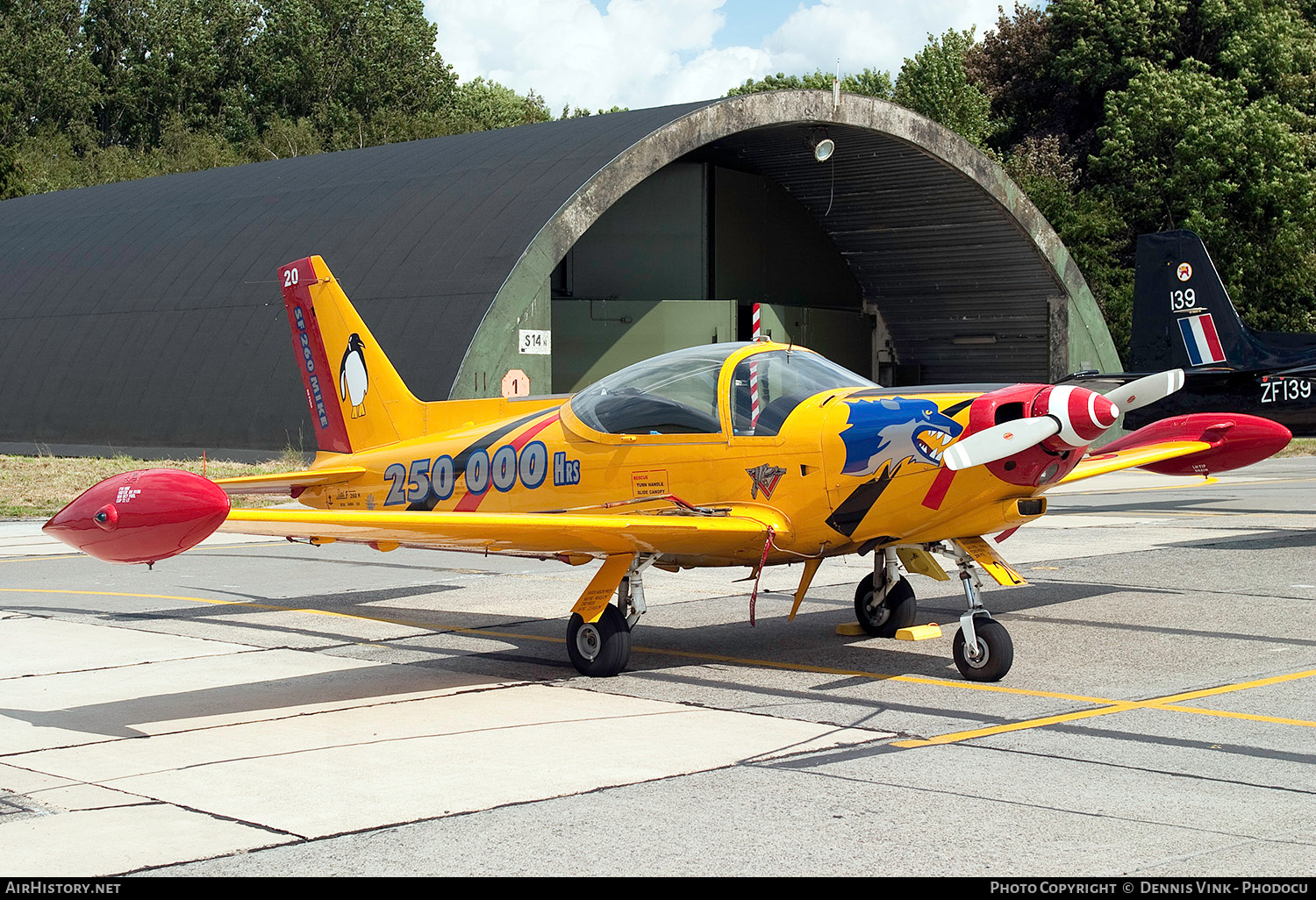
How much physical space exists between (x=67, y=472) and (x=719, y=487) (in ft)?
62.0

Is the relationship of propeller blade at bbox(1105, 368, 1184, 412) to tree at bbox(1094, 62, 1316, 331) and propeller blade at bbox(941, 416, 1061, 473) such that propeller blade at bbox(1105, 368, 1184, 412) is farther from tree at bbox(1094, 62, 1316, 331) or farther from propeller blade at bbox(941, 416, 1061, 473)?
tree at bbox(1094, 62, 1316, 331)

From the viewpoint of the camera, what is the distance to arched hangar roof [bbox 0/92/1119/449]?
2334 centimetres

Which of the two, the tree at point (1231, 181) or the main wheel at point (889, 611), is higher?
the tree at point (1231, 181)

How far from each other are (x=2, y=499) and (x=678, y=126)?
13.1m

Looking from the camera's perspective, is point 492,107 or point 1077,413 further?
point 492,107

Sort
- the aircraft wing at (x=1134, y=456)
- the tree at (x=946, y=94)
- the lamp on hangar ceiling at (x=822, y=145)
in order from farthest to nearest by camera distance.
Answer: the tree at (x=946, y=94), the lamp on hangar ceiling at (x=822, y=145), the aircraft wing at (x=1134, y=456)

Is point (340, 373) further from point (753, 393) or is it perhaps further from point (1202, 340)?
point (1202, 340)

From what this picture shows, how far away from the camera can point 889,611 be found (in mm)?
10219

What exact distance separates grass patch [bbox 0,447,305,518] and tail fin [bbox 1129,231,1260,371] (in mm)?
13857

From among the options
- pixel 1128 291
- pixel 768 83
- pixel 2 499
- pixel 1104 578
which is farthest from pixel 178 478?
pixel 768 83

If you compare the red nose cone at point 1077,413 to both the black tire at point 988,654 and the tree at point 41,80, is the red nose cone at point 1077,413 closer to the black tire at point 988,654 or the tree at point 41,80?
the black tire at point 988,654

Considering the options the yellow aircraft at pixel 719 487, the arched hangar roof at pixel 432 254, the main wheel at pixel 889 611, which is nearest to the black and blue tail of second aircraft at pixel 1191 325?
the arched hangar roof at pixel 432 254

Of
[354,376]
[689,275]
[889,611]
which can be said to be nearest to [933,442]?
[889,611]

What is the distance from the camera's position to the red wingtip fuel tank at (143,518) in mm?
6805
